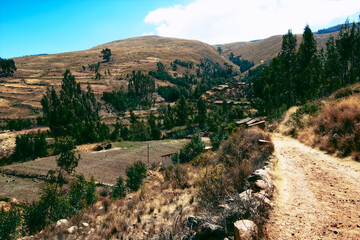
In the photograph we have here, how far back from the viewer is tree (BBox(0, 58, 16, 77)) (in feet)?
359

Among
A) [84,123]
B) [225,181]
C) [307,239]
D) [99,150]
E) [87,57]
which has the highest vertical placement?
[87,57]

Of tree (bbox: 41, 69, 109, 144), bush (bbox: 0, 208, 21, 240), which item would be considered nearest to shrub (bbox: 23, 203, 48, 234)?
bush (bbox: 0, 208, 21, 240)

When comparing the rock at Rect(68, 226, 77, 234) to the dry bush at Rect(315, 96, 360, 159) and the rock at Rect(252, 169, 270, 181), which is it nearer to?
the rock at Rect(252, 169, 270, 181)

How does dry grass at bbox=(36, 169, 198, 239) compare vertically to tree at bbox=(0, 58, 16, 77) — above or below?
below

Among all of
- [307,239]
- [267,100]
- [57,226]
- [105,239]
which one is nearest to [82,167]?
[57,226]

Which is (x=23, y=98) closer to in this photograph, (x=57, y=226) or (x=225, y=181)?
(x=57, y=226)

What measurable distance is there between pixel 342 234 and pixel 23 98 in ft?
360

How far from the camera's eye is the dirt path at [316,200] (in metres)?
3.89

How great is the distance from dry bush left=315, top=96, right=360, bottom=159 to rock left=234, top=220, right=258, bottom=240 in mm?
5639

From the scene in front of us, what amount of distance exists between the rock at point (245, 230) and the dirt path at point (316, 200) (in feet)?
1.32

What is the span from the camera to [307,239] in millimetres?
→ 3703

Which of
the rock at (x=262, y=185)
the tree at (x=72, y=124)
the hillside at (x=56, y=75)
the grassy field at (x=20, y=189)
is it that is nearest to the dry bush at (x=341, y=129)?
the rock at (x=262, y=185)

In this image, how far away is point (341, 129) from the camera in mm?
8328

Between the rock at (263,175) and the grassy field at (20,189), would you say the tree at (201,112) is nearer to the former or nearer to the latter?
the grassy field at (20,189)
